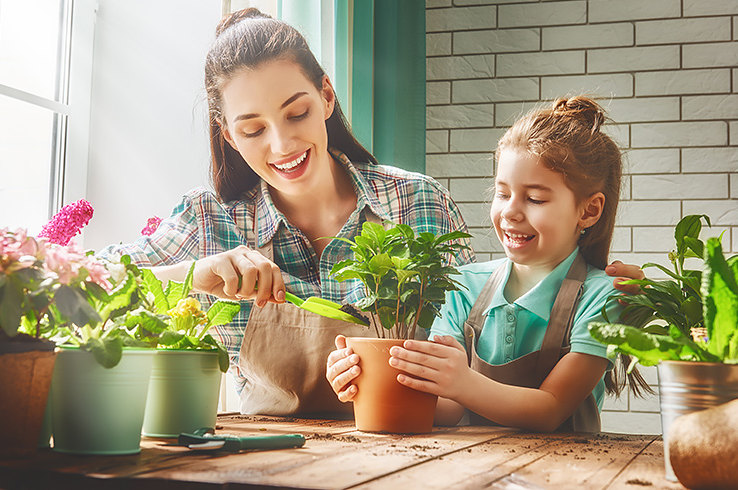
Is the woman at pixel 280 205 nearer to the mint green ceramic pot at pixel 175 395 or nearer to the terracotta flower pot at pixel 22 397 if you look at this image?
the mint green ceramic pot at pixel 175 395

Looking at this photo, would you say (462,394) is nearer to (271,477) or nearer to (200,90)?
(271,477)

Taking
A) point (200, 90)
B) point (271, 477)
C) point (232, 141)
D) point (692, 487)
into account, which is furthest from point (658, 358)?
point (200, 90)

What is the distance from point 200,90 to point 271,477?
151 cm

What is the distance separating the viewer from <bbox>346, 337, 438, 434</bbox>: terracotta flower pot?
3.20 ft

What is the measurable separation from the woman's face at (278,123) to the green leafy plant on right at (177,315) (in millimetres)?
550

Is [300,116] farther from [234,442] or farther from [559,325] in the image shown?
[234,442]

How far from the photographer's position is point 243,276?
1.09 metres

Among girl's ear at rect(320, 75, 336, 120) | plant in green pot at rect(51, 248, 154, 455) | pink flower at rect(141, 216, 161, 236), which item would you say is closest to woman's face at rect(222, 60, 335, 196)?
girl's ear at rect(320, 75, 336, 120)

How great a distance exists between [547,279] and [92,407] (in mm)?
855

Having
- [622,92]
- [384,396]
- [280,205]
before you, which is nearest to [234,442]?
[384,396]

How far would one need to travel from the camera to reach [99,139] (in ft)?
6.35

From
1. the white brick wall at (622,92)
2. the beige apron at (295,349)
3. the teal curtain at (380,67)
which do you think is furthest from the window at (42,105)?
the white brick wall at (622,92)

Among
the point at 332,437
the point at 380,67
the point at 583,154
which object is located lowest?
the point at 332,437

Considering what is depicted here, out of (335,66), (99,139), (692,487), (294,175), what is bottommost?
(692,487)
